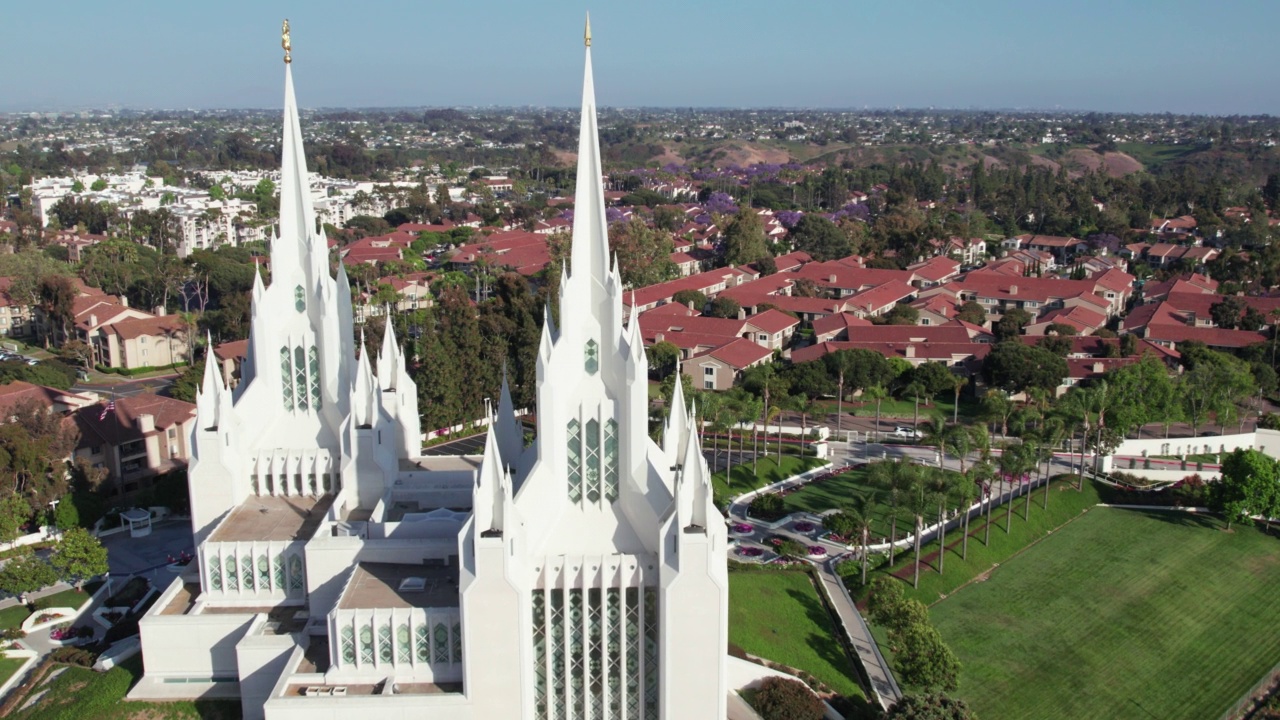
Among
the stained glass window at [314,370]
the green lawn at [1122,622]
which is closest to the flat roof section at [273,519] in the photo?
the stained glass window at [314,370]

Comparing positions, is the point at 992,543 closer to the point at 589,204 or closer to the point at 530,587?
the point at 530,587

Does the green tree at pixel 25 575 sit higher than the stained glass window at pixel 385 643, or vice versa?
the stained glass window at pixel 385 643

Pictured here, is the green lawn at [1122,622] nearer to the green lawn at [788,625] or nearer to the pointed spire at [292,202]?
the green lawn at [788,625]

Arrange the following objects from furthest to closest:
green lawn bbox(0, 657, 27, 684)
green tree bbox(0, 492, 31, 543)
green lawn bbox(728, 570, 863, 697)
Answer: green tree bbox(0, 492, 31, 543), green lawn bbox(728, 570, 863, 697), green lawn bbox(0, 657, 27, 684)

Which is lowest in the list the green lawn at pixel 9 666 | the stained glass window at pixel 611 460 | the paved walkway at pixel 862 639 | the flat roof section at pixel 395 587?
the paved walkway at pixel 862 639

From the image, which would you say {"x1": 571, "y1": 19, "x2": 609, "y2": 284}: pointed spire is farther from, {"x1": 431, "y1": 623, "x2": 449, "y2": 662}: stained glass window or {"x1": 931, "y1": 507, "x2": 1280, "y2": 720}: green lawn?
{"x1": 931, "y1": 507, "x2": 1280, "y2": 720}: green lawn

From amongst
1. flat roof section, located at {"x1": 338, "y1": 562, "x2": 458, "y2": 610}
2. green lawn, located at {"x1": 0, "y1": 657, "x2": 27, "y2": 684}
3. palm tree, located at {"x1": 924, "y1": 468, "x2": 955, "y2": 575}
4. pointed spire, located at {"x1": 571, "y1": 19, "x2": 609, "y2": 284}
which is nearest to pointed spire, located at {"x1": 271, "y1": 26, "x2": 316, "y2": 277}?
flat roof section, located at {"x1": 338, "y1": 562, "x2": 458, "y2": 610}

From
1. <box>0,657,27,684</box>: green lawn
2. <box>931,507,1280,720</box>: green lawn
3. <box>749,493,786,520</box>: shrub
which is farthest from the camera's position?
<box>749,493,786,520</box>: shrub
